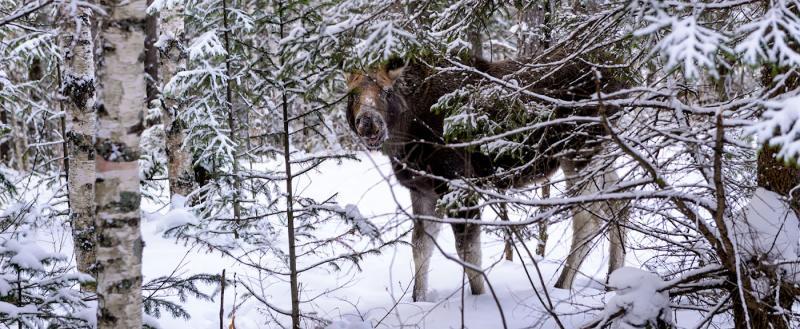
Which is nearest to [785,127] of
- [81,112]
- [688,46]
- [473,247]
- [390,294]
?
[688,46]

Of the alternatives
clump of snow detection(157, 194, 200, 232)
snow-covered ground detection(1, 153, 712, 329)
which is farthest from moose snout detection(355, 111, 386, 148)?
clump of snow detection(157, 194, 200, 232)

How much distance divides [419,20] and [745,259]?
97.4 inches

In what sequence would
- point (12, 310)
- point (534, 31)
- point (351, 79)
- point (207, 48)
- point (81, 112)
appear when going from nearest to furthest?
point (12, 310)
point (81, 112)
point (351, 79)
point (207, 48)
point (534, 31)

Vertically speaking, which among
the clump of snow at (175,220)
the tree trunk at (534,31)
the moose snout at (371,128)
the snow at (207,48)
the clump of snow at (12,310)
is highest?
the tree trunk at (534,31)

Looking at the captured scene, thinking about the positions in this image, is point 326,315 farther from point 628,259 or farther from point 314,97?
point 628,259

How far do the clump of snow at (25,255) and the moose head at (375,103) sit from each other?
8.67ft

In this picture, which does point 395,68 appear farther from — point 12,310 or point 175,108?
point 175,108

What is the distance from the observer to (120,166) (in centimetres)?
308

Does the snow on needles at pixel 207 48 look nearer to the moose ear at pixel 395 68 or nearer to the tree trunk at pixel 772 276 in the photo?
the moose ear at pixel 395 68

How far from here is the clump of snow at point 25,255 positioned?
137 inches

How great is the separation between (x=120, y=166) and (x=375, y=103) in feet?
9.64

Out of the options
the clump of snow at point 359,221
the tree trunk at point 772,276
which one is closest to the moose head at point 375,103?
the clump of snow at point 359,221

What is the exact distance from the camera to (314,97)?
404 centimetres

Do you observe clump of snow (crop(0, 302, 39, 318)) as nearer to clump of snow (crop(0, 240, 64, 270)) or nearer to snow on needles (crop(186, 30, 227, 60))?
clump of snow (crop(0, 240, 64, 270))
